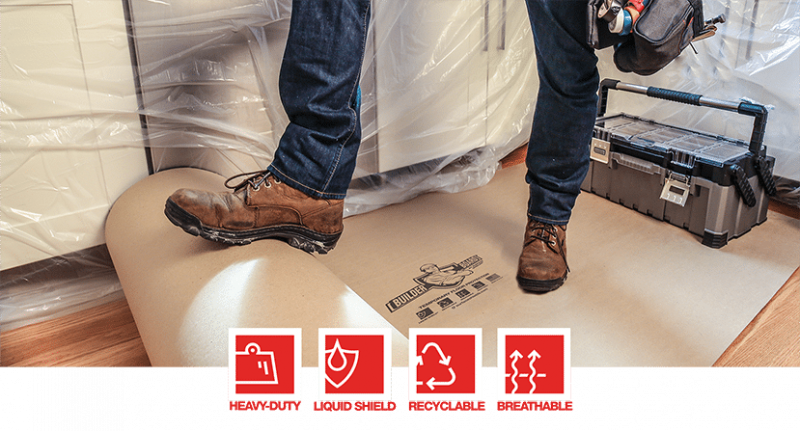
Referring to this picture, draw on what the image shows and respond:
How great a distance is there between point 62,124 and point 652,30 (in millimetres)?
986

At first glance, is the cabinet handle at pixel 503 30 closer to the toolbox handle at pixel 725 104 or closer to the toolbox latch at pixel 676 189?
the toolbox handle at pixel 725 104

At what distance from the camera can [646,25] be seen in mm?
821

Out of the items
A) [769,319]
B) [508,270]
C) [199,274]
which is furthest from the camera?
[508,270]

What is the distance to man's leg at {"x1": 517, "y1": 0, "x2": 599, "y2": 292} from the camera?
93 centimetres

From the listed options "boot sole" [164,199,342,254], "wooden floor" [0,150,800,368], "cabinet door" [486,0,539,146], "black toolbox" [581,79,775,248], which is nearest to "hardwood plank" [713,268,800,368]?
"wooden floor" [0,150,800,368]

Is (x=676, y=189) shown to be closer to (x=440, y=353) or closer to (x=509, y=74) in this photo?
(x=509, y=74)

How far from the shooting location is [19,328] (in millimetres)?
983

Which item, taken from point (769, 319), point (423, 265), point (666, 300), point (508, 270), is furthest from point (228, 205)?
point (769, 319)

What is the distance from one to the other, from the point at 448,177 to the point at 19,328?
1.02m

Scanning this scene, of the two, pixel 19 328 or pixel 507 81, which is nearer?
pixel 19 328

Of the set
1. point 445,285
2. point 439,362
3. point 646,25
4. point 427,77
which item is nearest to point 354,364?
point 439,362

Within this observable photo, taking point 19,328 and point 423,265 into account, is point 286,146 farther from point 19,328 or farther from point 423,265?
point 19,328

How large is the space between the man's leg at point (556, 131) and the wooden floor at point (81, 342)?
34cm

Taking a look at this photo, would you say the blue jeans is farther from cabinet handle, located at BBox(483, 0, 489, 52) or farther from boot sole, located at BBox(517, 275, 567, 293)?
cabinet handle, located at BBox(483, 0, 489, 52)
